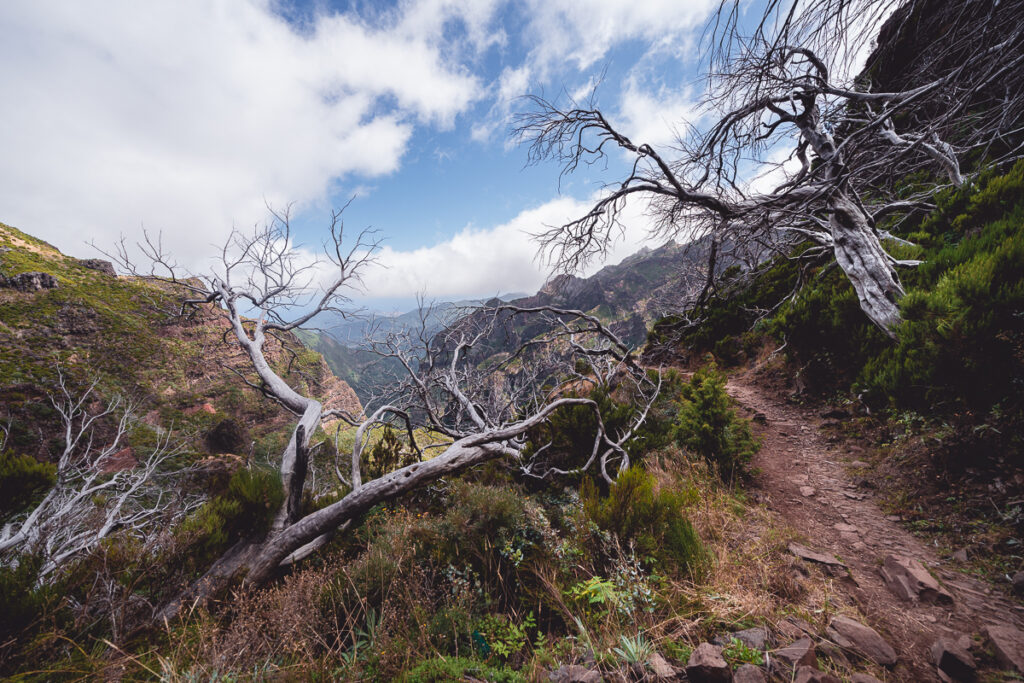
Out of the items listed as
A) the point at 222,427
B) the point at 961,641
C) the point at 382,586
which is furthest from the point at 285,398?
the point at 222,427

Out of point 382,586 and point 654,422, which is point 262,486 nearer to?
point 382,586

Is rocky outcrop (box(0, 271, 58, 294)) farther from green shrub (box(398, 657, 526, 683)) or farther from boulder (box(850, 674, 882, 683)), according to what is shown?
boulder (box(850, 674, 882, 683))

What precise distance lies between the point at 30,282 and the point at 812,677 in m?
45.5

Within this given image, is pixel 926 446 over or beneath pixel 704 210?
beneath

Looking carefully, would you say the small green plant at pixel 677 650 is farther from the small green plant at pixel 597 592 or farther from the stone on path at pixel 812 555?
the stone on path at pixel 812 555

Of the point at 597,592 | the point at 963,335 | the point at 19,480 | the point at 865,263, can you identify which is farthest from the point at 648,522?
the point at 19,480

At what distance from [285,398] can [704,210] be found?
24.4ft

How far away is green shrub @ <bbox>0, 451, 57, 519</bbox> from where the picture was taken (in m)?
3.79

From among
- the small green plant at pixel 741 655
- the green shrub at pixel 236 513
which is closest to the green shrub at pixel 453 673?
the small green plant at pixel 741 655

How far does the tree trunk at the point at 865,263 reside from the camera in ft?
14.4

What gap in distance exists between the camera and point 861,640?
1.68 m

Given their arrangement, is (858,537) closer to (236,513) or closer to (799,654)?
(799,654)

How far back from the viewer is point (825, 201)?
476 centimetres

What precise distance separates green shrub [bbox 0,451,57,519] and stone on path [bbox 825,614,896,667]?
7.70 metres
